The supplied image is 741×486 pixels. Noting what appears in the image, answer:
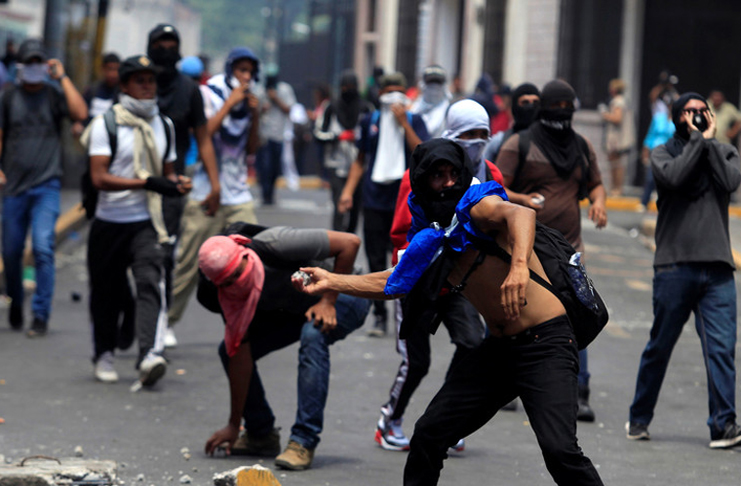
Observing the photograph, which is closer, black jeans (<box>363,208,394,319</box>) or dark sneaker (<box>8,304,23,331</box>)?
black jeans (<box>363,208,394,319</box>)

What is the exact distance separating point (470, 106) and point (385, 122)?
298 cm

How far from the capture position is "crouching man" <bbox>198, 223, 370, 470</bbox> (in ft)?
20.4

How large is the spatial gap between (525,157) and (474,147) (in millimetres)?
839

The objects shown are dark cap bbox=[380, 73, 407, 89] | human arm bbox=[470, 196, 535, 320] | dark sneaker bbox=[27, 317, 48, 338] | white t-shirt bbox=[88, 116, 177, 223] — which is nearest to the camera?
human arm bbox=[470, 196, 535, 320]

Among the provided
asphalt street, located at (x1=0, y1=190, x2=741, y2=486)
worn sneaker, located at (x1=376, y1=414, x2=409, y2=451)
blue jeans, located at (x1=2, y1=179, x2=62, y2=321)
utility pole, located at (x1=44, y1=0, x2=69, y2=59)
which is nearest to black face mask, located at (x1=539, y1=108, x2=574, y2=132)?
asphalt street, located at (x1=0, y1=190, x2=741, y2=486)

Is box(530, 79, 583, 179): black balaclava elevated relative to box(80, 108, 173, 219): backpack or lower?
elevated

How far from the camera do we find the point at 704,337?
23.0 feet

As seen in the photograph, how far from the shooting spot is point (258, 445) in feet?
21.7

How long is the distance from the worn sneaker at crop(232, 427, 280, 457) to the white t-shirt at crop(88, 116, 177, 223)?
86.4 inches

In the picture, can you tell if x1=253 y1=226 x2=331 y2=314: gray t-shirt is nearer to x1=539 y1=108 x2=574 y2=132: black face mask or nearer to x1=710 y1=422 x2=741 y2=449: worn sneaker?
x1=539 y1=108 x2=574 y2=132: black face mask

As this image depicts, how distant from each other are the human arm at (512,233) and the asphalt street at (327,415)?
1781 mm

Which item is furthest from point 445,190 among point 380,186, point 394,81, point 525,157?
point 394,81

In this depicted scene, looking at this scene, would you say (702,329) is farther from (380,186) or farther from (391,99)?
(391,99)

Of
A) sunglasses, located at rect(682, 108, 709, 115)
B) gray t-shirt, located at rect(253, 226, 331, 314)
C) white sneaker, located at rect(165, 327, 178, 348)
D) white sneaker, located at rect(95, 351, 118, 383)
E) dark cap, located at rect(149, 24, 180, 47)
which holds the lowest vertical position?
white sneaker, located at rect(165, 327, 178, 348)
